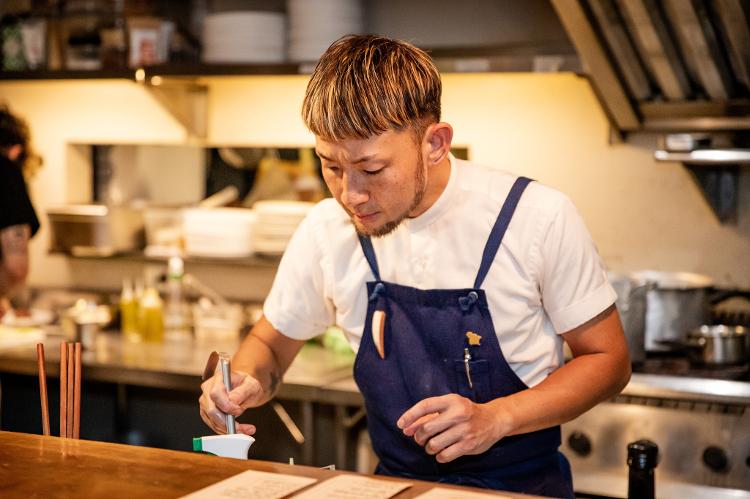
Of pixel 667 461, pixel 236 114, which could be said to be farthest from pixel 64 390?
pixel 236 114

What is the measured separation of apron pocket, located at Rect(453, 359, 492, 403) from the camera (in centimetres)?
220

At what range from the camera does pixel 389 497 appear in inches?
60.9

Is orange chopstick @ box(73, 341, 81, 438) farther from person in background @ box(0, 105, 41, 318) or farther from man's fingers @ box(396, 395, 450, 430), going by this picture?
person in background @ box(0, 105, 41, 318)

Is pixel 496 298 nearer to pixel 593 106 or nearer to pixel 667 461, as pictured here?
pixel 667 461

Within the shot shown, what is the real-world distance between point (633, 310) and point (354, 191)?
1681mm

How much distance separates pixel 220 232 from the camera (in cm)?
431

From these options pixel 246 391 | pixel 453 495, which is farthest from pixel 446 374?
pixel 453 495

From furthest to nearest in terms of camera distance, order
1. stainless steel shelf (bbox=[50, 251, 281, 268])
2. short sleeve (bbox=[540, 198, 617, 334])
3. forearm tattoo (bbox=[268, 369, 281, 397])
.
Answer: stainless steel shelf (bbox=[50, 251, 281, 268]) → forearm tattoo (bbox=[268, 369, 281, 397]) → short sleeve (bbox=[540, 198, 617, 334])

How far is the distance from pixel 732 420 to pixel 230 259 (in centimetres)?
202

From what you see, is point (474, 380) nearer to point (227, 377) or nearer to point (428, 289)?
point (428, 289)

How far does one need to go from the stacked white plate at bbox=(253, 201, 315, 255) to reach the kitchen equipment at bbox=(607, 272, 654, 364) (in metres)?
1.28

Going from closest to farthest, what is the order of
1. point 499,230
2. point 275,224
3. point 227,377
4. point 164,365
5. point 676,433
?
point 227,377 < point 499,230 < point 676,433 < point 164,365 < point 275,224

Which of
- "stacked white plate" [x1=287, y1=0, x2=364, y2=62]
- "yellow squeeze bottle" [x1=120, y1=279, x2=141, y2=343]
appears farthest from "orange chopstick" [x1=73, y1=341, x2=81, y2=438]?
"yellow squeeze bottle" [x1=120, y1=279, x2=141, y2=343]

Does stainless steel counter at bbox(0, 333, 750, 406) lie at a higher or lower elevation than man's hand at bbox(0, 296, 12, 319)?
lower
